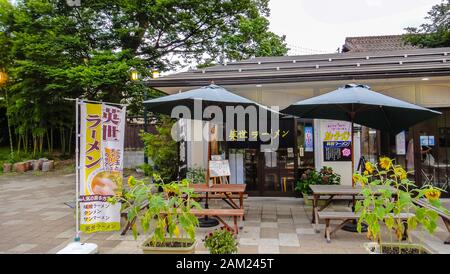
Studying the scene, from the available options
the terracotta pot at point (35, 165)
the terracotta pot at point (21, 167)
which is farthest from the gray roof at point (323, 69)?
the terracotta pot at point (21, 167)

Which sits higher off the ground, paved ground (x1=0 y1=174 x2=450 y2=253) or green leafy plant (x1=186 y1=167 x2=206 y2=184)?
green leafy plant (x1=186 y1=167 x2=206 y2=184)

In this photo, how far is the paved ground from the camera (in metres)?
4.39

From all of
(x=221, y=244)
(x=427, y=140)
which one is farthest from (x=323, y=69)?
(x=221, y=244)

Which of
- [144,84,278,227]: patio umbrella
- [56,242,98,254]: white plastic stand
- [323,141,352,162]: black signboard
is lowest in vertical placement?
[56,242,98,254]: white plastic stand

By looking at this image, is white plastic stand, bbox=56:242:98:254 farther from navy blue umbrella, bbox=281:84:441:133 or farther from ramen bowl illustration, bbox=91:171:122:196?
navy blue umbrella, bbox=281:84:441:133

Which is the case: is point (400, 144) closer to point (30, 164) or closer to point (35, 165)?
point (35, 165)

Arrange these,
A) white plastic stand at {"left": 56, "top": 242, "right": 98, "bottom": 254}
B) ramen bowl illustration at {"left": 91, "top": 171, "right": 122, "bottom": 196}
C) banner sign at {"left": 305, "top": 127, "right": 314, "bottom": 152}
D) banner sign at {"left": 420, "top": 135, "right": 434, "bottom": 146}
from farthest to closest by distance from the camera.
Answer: banner sign at {"left": 305, "top": 127, "right": 314, "bottom": 152}
banner sign at {"left": 420, "top": 135, "right": 434, "bottom": 146}
ramen bowl illustration at {"left": 91, "top": 171, "right": 122, "bottom": 196}
white plastic stand at {"left": 56, "top": 242, "right": 98, "bottom": 254}

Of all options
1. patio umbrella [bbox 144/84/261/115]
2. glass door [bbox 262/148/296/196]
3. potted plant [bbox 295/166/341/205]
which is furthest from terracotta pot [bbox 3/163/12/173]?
potted plant [bbox 295/166/341/205]

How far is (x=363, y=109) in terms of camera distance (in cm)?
546

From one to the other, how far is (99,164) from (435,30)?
16203mm

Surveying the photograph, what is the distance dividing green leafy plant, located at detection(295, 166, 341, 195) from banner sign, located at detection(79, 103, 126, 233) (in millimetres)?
4139

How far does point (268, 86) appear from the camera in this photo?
25.5ft
